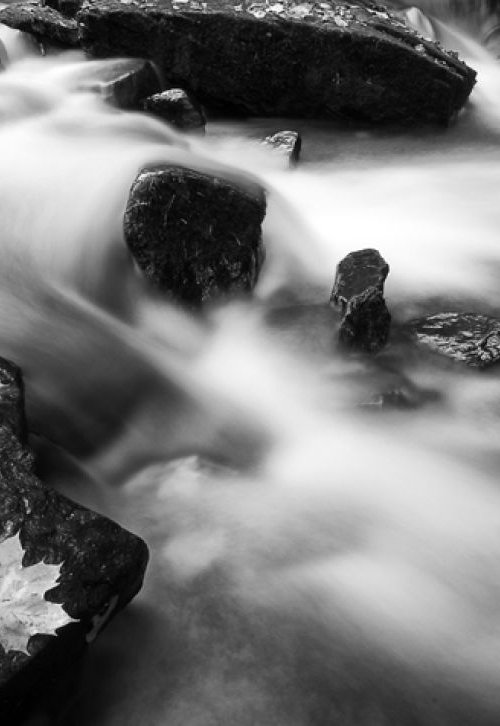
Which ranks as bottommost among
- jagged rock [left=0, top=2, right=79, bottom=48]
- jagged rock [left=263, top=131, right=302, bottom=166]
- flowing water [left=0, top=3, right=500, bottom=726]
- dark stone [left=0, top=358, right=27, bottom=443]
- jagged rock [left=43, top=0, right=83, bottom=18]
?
flowing water [left=0, top=3, right=500, bottom=726]

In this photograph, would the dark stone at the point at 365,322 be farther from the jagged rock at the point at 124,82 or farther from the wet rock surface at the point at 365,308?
the jagged rock at the point at 124,82

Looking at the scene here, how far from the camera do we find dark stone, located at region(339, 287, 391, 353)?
4055 millimetres

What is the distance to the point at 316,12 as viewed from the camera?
707 cm

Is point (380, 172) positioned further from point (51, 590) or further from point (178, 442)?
point (51, 590)

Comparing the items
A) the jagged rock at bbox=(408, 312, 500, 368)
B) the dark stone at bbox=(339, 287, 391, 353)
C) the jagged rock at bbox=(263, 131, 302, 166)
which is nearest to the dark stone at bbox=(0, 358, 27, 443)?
the dark stone at bbox=(339, 287, 391, 353)

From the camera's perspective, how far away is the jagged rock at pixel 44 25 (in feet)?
25.1

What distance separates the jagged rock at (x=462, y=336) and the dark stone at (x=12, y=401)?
2386mm

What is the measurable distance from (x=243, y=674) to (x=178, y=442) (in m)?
1.26

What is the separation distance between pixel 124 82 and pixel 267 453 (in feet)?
14.6

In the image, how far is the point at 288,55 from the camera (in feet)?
23.0

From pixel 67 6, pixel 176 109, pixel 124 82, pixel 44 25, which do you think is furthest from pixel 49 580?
pixel 67 6

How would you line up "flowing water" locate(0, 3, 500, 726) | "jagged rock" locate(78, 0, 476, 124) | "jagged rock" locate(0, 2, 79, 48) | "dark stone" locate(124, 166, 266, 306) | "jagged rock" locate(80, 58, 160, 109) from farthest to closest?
"jagged rock" locate(0, 2, 79, 48) < "jagged rock" locate(78, 0, 476, 124) < "jagged rock" locate(80, 58, 160, 109) < "dark stone" locate(124, 166, 266, 306) < "flowing water" locate(0, 3, 500, 726)

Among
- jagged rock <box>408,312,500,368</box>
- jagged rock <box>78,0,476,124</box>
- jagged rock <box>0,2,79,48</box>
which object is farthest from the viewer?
jagged rock <box>0,2,79,48</box>

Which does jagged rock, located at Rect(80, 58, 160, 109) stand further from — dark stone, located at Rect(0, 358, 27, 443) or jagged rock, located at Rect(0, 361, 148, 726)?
jagged rock, located at Rect(0, 361, 148, 726)
